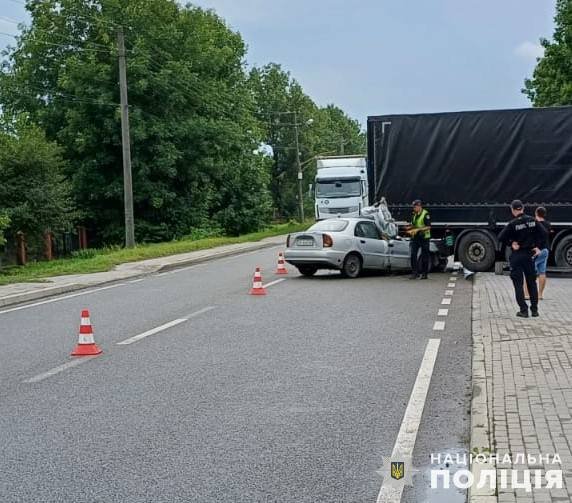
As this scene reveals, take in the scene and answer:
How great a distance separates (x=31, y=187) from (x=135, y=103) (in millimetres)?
9363

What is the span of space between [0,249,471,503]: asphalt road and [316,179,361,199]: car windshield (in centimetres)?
2678

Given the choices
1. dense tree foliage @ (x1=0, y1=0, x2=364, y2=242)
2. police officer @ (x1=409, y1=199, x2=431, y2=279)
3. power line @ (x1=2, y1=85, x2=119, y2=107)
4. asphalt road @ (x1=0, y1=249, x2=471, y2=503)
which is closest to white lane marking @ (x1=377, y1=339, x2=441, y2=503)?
asphalt road @ (x1=0, y1=249, x2=471, y2=503)

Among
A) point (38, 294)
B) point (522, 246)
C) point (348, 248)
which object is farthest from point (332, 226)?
point (522, 246)

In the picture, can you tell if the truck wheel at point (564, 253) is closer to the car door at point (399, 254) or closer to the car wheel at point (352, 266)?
the car door at point (399, 254)

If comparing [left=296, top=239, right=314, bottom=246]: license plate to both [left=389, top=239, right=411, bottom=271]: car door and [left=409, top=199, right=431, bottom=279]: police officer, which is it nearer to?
[left=389, top=239, right=411, bottom=271]: car door

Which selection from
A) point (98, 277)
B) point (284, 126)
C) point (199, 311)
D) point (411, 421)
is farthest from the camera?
point (284, 126)

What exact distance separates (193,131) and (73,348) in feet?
99.8

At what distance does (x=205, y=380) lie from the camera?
8234 millimetres

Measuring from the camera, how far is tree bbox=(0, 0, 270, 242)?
3816 centimetres

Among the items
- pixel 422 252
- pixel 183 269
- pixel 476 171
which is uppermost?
pixel 476 171

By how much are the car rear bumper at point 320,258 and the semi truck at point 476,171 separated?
2526 millimetres

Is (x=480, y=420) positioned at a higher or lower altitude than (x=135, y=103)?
lower

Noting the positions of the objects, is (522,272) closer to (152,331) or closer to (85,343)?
(152,331)

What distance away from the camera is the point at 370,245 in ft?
64.6
